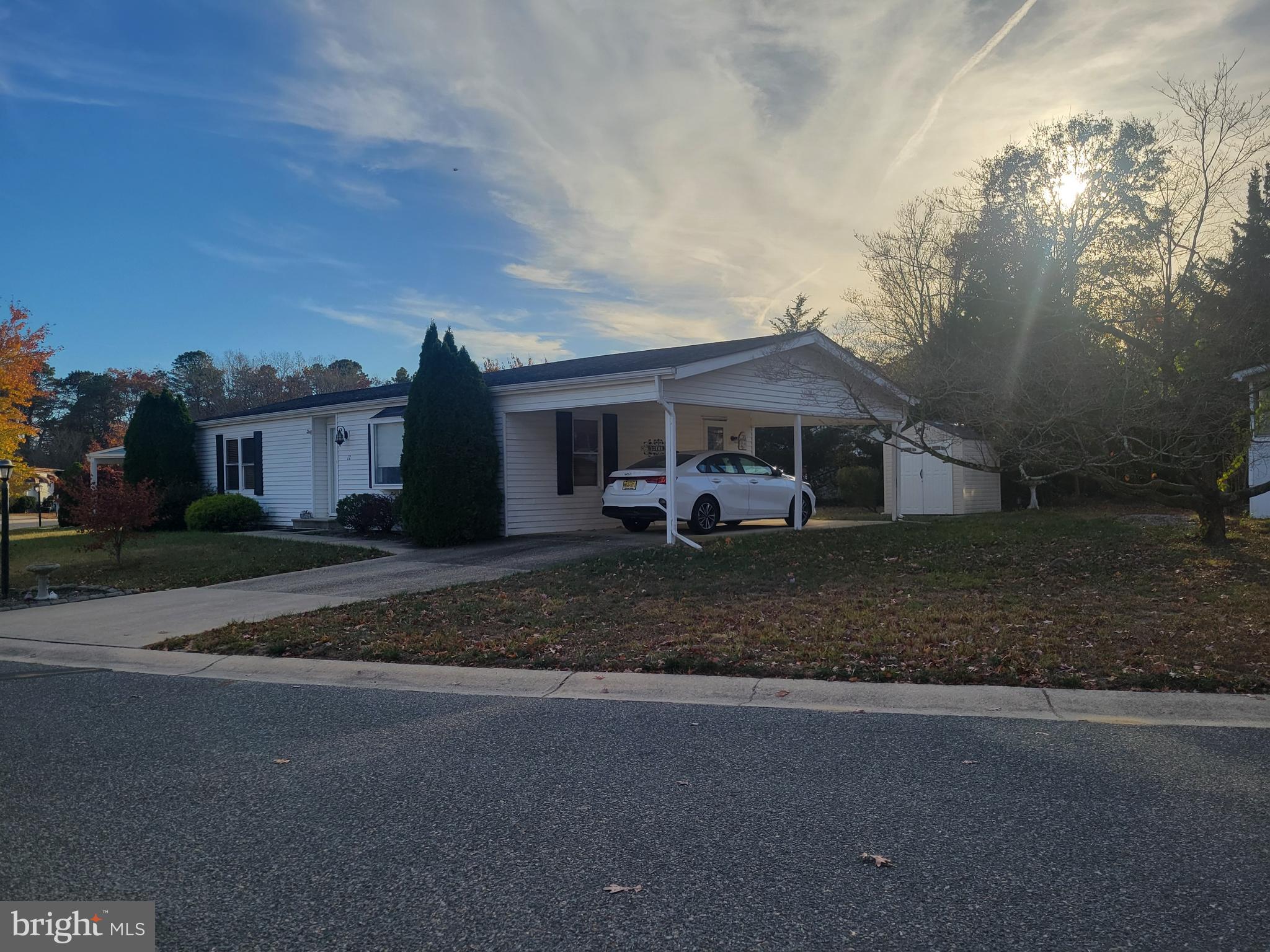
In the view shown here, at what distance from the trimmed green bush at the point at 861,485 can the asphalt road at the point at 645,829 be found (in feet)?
64.5

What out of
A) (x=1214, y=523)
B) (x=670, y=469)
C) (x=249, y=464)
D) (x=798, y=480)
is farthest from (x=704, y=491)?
(x=249, y=464)

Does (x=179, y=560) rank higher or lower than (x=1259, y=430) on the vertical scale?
lower

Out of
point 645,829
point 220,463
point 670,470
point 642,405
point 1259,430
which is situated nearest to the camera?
point 645,829

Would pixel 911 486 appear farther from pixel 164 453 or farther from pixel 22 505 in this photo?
pixel 22 505

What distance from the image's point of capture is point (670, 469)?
571 inches

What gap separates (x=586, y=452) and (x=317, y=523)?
6.57 metres

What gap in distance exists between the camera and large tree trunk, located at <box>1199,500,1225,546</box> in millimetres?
12852

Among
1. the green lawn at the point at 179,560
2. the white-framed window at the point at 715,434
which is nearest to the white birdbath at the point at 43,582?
the green lawn at the point at 179,560

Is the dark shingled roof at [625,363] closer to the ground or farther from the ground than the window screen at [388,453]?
farther from the ground

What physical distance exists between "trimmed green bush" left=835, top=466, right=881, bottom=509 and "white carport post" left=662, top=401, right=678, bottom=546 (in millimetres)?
11687

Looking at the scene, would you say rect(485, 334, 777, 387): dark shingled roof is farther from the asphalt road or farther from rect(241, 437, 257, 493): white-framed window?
the asphalt road

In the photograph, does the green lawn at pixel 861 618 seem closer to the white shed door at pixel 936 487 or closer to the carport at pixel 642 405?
the carport at pixel 642 405

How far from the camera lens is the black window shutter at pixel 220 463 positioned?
2386cm

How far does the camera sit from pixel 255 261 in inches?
915
